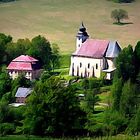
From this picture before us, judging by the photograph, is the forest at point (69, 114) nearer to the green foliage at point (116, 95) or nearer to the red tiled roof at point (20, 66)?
the green foliage at point (116, 95)

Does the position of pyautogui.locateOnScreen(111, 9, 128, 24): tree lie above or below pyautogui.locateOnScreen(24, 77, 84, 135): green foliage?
above

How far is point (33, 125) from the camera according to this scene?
140 ft

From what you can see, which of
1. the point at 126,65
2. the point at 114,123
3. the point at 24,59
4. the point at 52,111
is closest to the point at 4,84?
the point at 126,65

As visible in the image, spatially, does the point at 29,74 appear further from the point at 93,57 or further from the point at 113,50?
the point at 113,50

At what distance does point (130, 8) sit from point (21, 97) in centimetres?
5259

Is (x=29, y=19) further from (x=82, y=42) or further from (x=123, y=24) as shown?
(x=82, y=42)

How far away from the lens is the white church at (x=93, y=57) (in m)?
64.2

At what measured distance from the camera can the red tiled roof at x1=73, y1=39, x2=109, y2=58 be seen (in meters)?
64.8

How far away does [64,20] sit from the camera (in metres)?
100

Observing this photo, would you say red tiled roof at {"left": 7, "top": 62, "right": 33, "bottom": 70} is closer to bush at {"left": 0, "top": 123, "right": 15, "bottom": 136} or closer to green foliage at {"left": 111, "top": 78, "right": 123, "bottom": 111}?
green foliage at {"left": 111, "top": 78, "right": 123, "bottom": 111}

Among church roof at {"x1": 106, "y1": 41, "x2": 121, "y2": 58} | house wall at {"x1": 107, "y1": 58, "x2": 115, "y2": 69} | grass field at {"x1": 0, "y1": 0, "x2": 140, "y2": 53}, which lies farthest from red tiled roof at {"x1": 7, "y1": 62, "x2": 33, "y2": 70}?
grass field at {"x1": 0, "y1": 0, "x2": 140, "y2": 53}

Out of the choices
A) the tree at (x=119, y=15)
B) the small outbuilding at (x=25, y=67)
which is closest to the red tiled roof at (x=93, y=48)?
the small outbuilding at (x=25, y=67)

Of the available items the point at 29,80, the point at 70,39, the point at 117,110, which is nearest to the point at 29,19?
the point at 70,39

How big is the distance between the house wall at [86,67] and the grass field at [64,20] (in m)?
15.0
